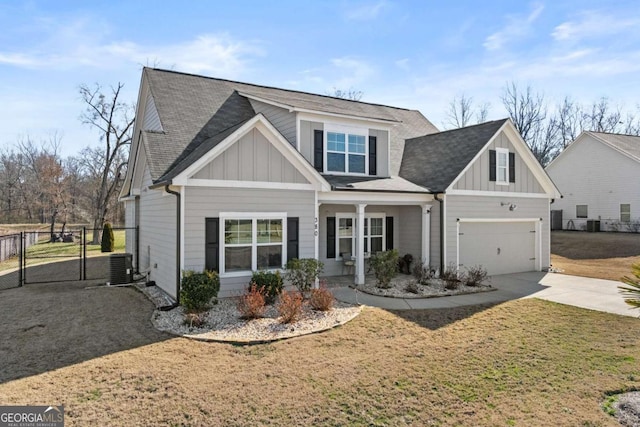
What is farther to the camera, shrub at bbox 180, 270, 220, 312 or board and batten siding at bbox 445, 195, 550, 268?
board and batten siding at bbox 445, 195, 550, 268

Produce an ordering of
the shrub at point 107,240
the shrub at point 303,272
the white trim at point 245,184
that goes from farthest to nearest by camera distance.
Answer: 1. the shrub at point 107,240
2. the shrub at point 303,272
3. the white trim at point 245,184

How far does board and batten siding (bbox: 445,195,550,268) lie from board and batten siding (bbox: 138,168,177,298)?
8.86m

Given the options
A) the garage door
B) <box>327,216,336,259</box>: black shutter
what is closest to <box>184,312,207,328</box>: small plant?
<box>327,216,336,259</box>: black shutter

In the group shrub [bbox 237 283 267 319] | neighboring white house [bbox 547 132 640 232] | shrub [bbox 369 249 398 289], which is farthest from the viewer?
neighboring white house [bbox 547 132 640 232]

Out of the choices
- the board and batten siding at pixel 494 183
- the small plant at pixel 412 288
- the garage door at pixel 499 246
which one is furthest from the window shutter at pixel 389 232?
the small plant at pixel 412 288

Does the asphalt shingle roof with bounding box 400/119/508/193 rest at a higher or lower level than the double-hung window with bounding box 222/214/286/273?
higher

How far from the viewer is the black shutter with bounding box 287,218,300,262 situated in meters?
10.9

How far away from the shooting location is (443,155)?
1517 cm

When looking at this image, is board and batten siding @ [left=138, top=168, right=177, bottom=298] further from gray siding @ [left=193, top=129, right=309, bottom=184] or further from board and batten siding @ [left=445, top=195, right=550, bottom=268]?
board and batten siding @ [left=445, top=195, right=550, bottom=268]

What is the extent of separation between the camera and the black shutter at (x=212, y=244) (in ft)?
32.2

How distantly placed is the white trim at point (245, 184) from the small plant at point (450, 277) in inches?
204

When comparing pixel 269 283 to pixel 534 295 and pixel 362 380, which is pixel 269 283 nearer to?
pixel 362 380

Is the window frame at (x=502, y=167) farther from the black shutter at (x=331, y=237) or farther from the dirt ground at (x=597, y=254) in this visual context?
the black shutter at (x=331, y=237)

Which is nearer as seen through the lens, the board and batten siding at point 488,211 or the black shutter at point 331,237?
the board and batten siding at point 488,211
